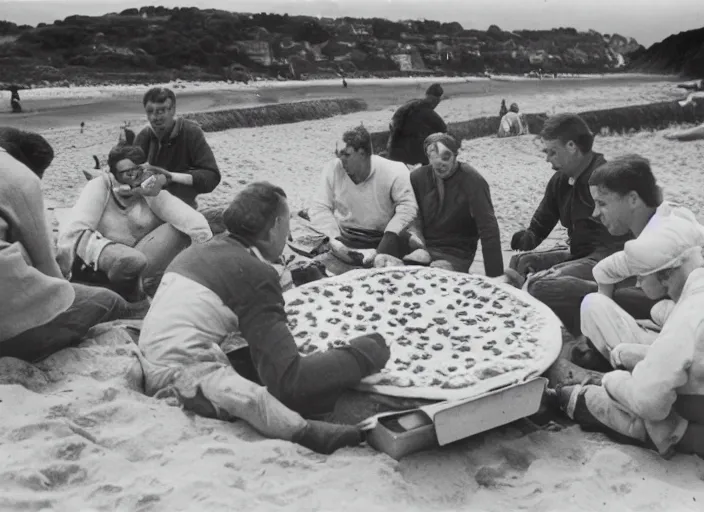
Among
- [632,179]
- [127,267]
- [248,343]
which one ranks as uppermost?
[632,179]

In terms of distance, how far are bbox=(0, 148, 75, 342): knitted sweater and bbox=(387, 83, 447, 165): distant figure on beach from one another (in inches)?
162

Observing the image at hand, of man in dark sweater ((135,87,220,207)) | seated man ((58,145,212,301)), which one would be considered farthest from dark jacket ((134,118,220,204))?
seated man ((58,145,212,301))

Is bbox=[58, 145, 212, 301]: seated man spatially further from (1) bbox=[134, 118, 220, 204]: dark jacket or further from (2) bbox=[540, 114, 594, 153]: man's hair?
(2) bbox=[540, 114, 594, 153]: man's hair

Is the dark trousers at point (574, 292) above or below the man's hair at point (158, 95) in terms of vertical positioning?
below

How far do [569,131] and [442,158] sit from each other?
76 cm

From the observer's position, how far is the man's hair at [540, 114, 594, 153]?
4.06 meters

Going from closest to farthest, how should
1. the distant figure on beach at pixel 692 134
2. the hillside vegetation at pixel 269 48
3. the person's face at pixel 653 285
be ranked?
the person's face at pixel 653 285, the hillside vegetation at pixel 269 48, the distant figure on beach at pixel 692 134

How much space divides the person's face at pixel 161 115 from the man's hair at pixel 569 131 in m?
2.53

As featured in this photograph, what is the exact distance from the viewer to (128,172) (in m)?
4.04

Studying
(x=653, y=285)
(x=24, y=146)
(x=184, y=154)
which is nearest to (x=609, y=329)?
(x=653, y=285)

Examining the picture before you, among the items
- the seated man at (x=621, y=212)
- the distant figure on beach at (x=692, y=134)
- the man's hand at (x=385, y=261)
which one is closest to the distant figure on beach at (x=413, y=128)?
the man's hand at (x=385, y=261)

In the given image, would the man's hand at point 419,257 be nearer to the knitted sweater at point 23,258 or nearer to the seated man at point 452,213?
the seated man at point 452,213

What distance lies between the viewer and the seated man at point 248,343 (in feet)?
8.27

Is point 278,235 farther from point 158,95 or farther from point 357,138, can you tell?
point 158,95
